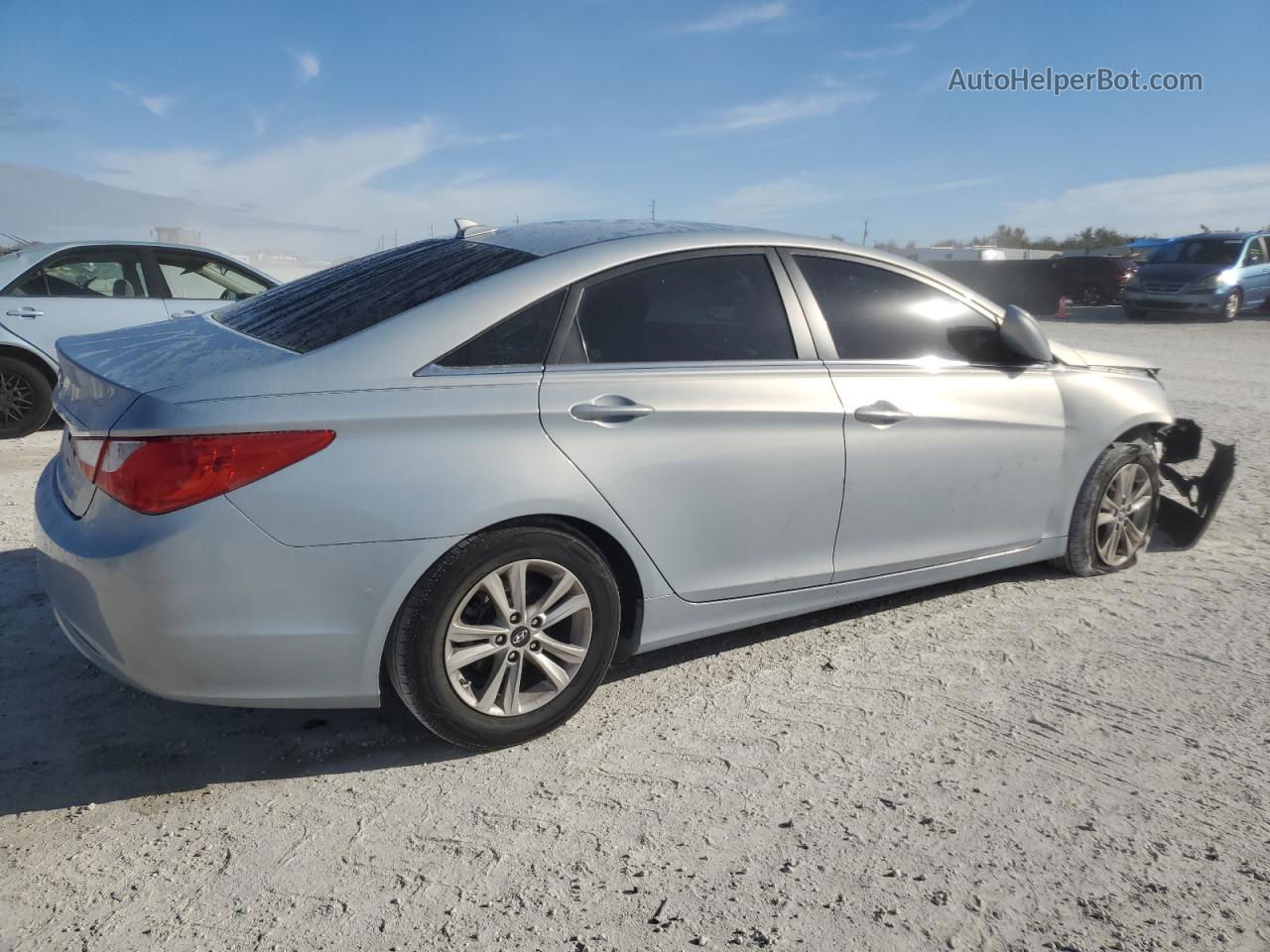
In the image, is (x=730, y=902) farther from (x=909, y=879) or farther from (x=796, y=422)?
(x=796, y=422)

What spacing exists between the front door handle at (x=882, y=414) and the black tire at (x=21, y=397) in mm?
6657

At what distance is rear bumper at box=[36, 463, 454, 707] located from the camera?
2.56m

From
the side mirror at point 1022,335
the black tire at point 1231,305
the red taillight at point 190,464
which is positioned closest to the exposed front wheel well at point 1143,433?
the side mirror at point 1022,335

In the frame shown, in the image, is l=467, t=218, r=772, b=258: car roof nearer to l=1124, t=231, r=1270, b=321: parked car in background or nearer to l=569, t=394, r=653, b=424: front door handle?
l=569, t=394, r=653, b=424: front door handle

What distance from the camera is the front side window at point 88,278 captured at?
25.6 ft

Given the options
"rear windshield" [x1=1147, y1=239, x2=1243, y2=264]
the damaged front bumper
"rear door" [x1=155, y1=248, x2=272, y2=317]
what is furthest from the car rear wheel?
"rear door" [x1=155, y1=248, x2=272, y2=317]

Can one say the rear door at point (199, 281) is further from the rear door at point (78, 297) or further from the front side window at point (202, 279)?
the rear door at point (78, 297)

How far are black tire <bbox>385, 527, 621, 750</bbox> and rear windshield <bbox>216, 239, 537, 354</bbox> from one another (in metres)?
0.75

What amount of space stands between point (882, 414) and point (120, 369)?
2466 millimetres

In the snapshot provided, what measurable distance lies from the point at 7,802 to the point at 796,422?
2.59 metres

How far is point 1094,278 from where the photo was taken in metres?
26.5

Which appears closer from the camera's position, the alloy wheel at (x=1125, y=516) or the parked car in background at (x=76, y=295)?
the alloy wheel at (x=1125, y=516)

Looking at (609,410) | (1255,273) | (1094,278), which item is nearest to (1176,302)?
(1255,273)

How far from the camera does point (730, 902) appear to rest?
7.86 feet
